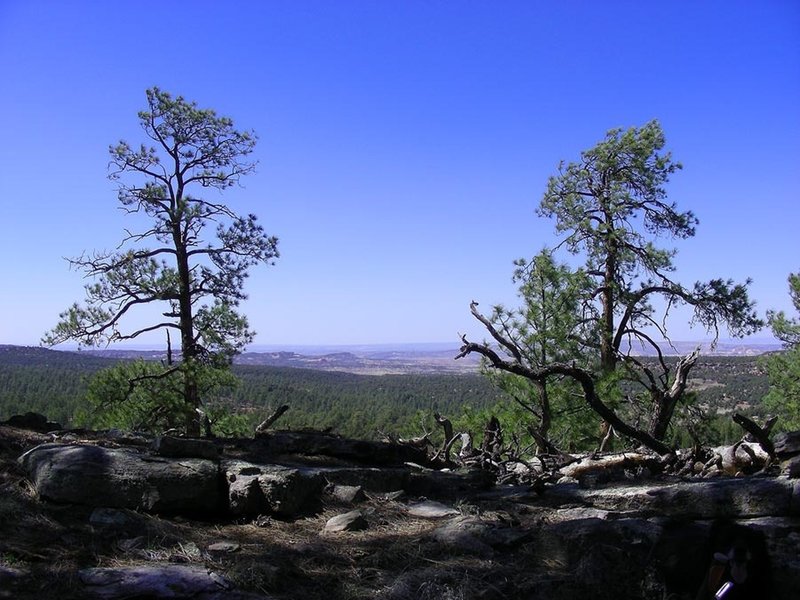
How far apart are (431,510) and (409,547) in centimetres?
101

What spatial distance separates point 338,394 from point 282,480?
113 metres

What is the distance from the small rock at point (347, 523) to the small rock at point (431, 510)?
1.91 feet

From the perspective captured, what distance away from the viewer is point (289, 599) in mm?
3402

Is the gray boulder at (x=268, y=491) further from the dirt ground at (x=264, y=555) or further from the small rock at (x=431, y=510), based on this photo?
the small rock at (x=431, y=510)

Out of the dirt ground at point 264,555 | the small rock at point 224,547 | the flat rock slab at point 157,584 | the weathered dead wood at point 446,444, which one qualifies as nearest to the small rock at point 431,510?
the dirt ground at point 264,555

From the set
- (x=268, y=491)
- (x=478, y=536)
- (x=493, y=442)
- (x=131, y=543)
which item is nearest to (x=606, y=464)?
(x=493, y=442)


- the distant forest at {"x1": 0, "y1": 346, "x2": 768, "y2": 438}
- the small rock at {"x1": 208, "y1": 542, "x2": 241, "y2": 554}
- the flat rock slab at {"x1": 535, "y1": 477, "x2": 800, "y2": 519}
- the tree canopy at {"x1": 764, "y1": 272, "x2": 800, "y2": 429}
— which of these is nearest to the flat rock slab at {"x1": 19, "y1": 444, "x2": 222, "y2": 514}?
the small rock at {"x1": 208, "y1": 542, "x2": 241, "y2": 554}

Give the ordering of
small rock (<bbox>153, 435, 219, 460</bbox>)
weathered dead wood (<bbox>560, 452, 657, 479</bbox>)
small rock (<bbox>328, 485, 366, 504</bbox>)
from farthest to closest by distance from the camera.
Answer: weathered dead wood (<bbox>560, 452, 657, 479</bbox>) < small rock (<bbox>328, 485, 366, 504</bbox>) < small rock (<bbox>153, 435, 219, 460</bbox>)

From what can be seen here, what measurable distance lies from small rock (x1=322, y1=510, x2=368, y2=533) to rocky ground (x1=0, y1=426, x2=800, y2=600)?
0.5 inches

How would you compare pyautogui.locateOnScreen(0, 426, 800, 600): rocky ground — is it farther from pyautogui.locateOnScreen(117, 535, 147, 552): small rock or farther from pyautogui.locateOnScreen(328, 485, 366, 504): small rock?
pyautogui.locateOnScreen(328, 485, 366, 504): small rock

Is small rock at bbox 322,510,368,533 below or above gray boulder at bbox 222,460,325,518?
below

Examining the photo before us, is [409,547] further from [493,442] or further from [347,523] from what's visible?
[493,442]

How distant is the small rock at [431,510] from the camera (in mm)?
5094

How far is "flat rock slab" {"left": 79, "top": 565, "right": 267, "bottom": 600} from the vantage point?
3.25 m
